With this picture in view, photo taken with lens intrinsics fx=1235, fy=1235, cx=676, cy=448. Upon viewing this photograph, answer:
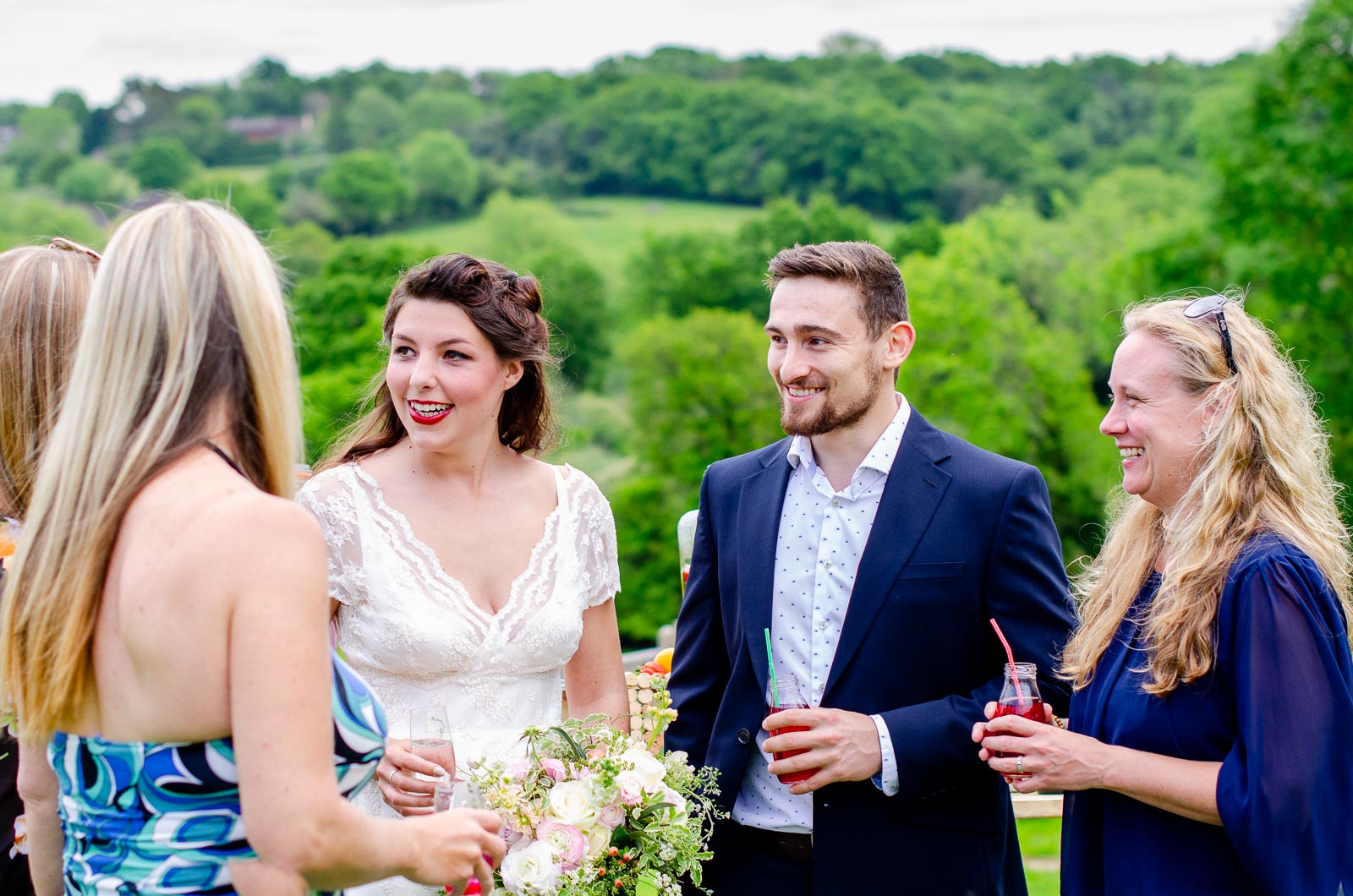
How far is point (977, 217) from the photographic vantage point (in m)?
55.0

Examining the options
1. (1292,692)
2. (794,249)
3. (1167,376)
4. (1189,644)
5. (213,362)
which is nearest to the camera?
(213,362)

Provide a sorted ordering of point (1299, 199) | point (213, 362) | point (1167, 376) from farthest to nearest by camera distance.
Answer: point (1299, 199) < point (1167, 376) < point (213, 362)

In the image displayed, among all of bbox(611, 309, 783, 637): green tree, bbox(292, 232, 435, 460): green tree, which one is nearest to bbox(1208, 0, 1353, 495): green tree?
bbox(611, 309, 783, 637): green tree

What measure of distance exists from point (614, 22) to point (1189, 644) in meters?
89.5

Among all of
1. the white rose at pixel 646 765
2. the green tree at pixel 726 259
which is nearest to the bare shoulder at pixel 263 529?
the white rose at pixel 646 765

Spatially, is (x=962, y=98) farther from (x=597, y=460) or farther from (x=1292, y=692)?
(x=1292, y=692)

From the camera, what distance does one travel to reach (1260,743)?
308cm

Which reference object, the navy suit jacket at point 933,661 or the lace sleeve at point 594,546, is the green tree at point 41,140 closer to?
the lace sleeve at point 594,546

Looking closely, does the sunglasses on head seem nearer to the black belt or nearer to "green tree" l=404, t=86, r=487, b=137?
the black belt

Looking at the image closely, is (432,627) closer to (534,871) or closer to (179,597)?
(534,871)

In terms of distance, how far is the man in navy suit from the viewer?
3.82 meters

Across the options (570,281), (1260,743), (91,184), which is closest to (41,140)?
(91,184)

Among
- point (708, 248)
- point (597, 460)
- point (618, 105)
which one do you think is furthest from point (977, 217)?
point (618, 105)

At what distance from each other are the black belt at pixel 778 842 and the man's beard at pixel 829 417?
131 cm
